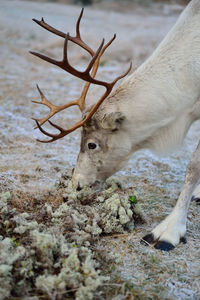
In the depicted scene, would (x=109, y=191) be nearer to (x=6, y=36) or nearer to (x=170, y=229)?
(x=170, y=229)

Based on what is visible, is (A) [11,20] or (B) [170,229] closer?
(B) [170,229]

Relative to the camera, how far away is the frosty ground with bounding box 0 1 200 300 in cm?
268

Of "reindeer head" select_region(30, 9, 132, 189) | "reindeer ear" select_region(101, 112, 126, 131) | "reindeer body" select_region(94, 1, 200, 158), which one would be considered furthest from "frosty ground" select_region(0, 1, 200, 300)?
"reindeer ear" select_region(101, 112, 126, 131)

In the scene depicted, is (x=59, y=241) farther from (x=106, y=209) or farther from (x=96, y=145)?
(x=96, y=145)

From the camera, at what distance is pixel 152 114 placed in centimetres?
347

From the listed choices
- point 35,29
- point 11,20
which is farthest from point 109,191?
point 11,20

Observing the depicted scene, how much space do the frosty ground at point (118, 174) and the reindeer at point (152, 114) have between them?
15.4 inches

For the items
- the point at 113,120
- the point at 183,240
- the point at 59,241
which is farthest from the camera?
the point at 113,120

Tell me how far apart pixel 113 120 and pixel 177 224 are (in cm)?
107

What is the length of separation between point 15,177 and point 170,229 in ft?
5.71

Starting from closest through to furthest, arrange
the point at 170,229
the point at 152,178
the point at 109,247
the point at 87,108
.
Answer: the point at 109,247 → the point at 170,229 → the point at 87,108 → the point at 152,178

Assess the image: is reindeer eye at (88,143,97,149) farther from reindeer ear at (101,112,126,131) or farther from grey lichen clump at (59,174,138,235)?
grey lichen clump at (59,174,138,235)

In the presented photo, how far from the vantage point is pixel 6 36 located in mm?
12672

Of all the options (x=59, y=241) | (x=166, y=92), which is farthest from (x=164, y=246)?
(x=166, y=92)
